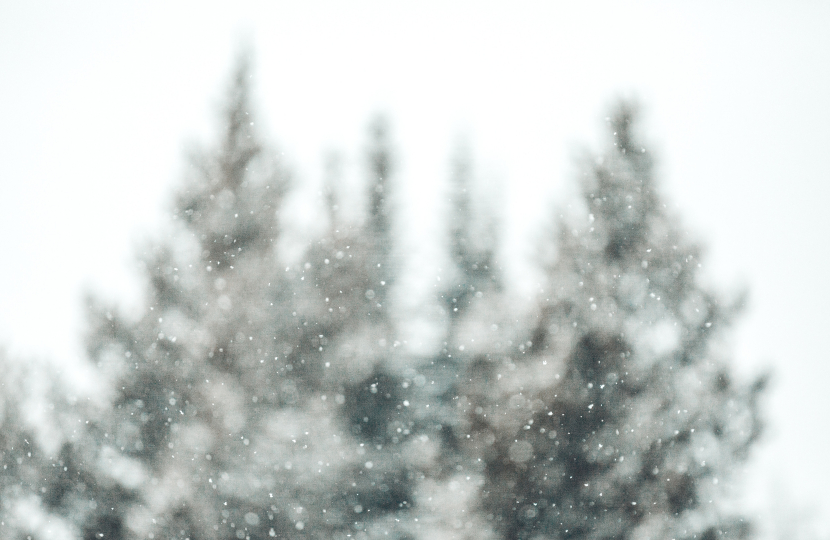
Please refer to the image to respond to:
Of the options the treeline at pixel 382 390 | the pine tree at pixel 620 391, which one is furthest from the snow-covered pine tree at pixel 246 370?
the pine tree at pixel 620 391

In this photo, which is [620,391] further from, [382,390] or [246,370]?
[246,370]

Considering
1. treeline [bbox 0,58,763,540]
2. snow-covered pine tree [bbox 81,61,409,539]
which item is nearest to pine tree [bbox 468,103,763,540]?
treeline [bbox 0,58,763,540]

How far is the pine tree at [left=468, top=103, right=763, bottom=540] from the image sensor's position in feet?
18.8

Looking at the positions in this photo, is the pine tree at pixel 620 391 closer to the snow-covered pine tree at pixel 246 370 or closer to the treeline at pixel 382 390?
the treeline at pixel 382 390

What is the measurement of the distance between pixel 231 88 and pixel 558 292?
402cm

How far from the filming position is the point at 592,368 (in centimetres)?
605

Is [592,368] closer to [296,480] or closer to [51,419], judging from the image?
[296,480]

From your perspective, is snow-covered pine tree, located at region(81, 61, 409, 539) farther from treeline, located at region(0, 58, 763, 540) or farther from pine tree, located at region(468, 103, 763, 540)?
pine tree, located at region(468, 103, 763, 540)

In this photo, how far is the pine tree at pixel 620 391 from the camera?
574cm

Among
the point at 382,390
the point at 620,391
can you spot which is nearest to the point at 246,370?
the point at 382,390

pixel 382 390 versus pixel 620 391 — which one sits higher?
pixel 620 391

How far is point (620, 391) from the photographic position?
6.03 m

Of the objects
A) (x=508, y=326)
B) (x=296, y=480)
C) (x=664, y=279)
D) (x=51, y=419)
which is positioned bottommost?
(x=296, y=480)

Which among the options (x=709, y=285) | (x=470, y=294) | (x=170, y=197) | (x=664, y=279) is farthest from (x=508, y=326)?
(x=170, y=197)
